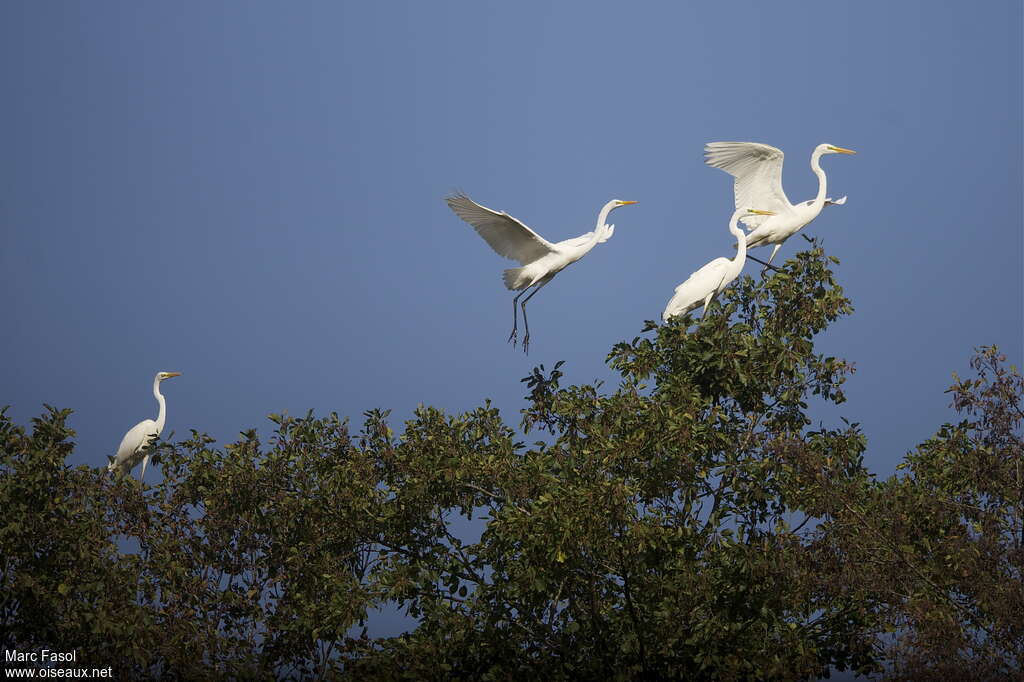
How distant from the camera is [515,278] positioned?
13.1m

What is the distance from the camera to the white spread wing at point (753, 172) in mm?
13922

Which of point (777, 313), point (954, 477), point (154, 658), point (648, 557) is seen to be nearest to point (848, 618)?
point (954, 477)

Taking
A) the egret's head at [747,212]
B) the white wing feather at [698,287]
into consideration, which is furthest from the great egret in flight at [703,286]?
the egret's head at [747,212]

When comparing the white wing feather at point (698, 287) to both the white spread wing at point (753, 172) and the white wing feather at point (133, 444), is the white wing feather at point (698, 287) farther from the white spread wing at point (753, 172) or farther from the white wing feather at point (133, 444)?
the white wing feather at point (133, 444)

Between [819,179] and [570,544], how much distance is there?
9020mm

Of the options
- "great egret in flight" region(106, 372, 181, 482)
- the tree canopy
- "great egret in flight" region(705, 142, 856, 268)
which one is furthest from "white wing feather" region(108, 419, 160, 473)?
"great egret in flight" region(705, 142, 856, 268)

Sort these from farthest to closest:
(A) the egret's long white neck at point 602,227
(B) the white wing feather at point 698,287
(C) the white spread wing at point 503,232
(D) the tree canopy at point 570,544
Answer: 1. (A) the egret's long white neck at point 602,227
2. (B) the white wing feather at point 698,287
3. (C) the white spread wing at point 503,232
4. (D) the tree canopy at point 570,544

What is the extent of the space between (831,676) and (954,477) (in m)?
2.07

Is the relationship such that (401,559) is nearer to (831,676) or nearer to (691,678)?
(691,678)

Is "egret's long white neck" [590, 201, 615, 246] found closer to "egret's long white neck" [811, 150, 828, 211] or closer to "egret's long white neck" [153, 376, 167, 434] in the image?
"egret's long white neck" [811, 150, 828, 211]

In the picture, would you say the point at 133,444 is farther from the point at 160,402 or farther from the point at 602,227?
the point at 602,227

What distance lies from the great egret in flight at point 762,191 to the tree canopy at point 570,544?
159 inches

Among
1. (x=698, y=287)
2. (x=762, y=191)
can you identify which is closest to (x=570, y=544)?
(x=698, y=287)

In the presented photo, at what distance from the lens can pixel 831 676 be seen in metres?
9.55
